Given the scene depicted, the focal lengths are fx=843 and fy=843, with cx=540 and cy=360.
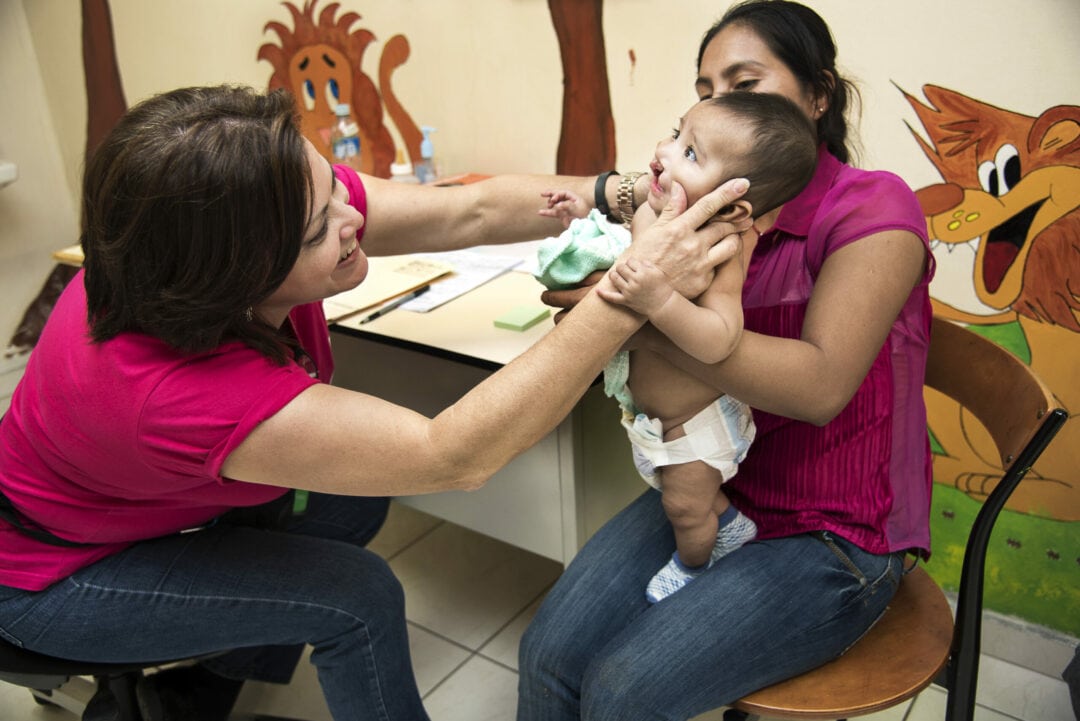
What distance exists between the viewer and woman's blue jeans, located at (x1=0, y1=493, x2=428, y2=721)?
4.32 ft

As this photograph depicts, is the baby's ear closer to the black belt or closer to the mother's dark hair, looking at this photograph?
the mother's dark hair

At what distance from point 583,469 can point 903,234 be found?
852 mm

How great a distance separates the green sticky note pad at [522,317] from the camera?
5.37 feet

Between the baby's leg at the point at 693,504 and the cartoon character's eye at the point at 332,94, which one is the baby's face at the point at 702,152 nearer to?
the baby's leg at the point at 693,504

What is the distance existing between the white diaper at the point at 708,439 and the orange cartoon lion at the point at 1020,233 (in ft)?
2.67

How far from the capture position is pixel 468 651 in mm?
2092

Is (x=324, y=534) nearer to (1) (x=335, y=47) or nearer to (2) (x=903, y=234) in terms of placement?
(2) (x=903, y=234)

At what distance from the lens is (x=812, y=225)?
1.20m

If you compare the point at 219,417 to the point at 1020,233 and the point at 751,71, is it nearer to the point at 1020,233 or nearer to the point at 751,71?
the point at 751,71

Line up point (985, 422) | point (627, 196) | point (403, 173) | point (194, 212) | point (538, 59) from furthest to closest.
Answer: point (403, 173), point (538, 59), point (627, 196), point (985, 422), point (194, 212)

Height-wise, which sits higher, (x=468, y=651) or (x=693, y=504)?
(x=693, y=504)

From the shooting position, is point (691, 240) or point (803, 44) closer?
point (691, 240)

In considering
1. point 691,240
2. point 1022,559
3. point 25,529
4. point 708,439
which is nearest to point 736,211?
point 691,240

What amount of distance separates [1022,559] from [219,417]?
173 centimetres
